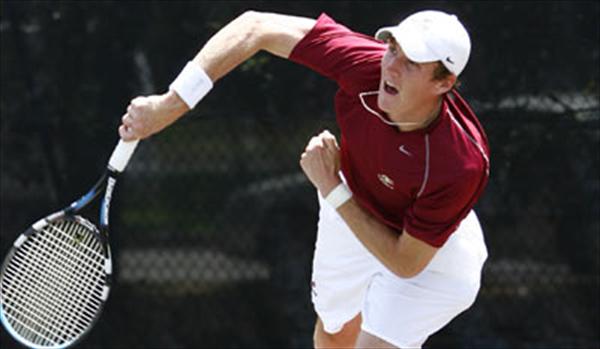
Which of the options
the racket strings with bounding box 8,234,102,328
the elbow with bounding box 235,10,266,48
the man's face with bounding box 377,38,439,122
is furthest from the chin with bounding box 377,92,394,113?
the racket strings with bounding box 8,234,102,328

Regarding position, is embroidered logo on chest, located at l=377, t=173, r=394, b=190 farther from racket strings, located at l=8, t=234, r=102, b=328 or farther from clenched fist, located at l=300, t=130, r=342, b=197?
racket strings, located at l=8, t=234, r=102, b=328

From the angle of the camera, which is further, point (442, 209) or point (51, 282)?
point (51, 282)

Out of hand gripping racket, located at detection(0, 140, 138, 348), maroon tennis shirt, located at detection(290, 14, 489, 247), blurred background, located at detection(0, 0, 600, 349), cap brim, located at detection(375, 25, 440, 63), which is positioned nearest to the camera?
cap brim, located at detection(375, 25, 440, 63)

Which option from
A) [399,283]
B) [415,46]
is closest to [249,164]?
[399,283]

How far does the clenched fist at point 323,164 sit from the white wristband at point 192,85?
36cm

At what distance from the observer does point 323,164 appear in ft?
11.5

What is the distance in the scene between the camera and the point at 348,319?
401cm

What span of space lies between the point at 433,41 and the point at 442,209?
439mm

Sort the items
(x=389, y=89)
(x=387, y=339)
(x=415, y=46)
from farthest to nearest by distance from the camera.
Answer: (x=387, y=339)
(x=389, y=89)
(x=415, y=46)

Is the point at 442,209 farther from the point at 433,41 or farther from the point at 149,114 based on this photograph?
the point at 149,114

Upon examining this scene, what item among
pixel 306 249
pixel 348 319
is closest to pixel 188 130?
pixel 306 249

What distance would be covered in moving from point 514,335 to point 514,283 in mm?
193

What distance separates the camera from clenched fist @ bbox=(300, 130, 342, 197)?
138 inches

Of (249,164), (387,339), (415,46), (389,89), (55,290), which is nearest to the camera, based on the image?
Answer: (415,46)
